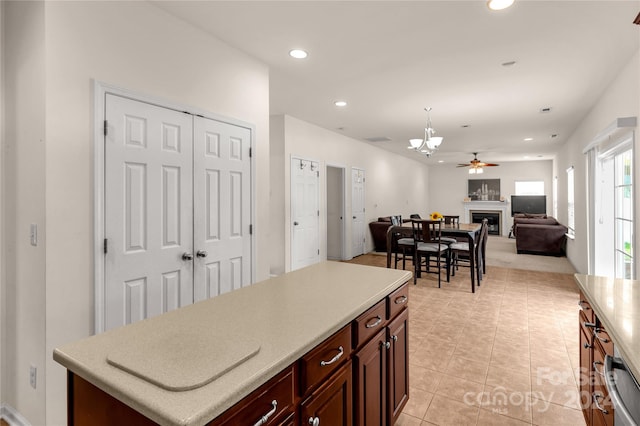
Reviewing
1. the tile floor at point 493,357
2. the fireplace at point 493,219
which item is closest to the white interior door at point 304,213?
the tile floor at point 493,357

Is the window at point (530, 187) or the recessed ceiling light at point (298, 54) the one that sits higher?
the recessed ceiling light at point (298, 54)

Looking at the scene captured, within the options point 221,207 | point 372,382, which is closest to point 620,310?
point 372,382

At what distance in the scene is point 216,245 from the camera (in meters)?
2.75

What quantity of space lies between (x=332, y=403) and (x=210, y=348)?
52 centimetres

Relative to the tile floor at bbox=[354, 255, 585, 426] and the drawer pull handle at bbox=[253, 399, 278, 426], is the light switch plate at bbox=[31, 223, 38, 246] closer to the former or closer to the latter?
the drawer pull handle at bbox=[253, 399, 278, 426]

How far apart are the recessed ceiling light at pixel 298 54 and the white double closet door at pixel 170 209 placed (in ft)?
2.66

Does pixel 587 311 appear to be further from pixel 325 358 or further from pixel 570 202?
pixel 570 202

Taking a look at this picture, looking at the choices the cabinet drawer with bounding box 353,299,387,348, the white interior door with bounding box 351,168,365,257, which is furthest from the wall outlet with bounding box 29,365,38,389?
the white interior door with bounding box 351,168,365,257

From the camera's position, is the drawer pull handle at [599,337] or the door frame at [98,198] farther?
the door frame at [98,198]

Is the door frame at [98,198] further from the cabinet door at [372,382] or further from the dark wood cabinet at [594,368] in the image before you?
the dark wood cabinet at [594,368]

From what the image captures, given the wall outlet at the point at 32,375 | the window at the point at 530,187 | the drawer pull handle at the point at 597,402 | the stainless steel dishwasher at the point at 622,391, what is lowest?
the wall outlet at the point at 32,375

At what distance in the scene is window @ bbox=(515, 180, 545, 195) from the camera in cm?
1174

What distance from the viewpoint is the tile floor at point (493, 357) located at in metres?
2.12

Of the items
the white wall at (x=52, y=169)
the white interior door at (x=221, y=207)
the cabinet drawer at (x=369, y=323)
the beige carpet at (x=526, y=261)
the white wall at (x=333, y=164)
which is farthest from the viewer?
the beige carpet at (x=526, y=261)
